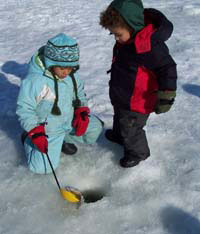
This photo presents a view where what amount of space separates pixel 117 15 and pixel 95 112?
5.51 ft

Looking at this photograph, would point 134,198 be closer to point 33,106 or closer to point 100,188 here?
point 100,188

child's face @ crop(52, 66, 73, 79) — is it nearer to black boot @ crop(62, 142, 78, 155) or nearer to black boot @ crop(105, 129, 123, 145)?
black boot @ crop(62, 142, 78, 155)

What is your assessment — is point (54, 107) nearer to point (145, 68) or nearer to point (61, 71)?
point (61, 71)

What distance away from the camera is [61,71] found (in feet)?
9.59

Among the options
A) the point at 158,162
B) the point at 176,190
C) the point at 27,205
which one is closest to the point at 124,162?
the point at 158,162

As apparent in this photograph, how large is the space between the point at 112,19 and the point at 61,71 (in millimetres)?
617

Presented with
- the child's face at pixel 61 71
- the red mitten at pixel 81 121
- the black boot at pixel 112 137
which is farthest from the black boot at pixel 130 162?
the child's face at pixel 61 71

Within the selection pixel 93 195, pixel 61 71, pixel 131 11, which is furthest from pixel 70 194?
pixel 131 11

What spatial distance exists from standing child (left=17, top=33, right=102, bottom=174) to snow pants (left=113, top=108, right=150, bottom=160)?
0.34m

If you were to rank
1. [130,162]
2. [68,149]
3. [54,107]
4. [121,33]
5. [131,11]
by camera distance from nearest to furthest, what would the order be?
1. [131,11]
2. [121,33]
3. [54,107]
4. [130,162]
5. [68,149]

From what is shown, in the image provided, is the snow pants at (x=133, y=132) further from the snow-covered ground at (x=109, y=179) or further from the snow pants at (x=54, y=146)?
the snow pants at (x=54, y=146)

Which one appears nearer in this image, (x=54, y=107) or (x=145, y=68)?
(x=145, y=68)

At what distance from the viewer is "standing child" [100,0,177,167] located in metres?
2.62


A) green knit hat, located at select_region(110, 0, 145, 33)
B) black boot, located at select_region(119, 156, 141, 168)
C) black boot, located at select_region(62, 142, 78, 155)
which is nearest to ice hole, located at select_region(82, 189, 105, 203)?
black boot, located at select_region(119, 156, 141, 168)
